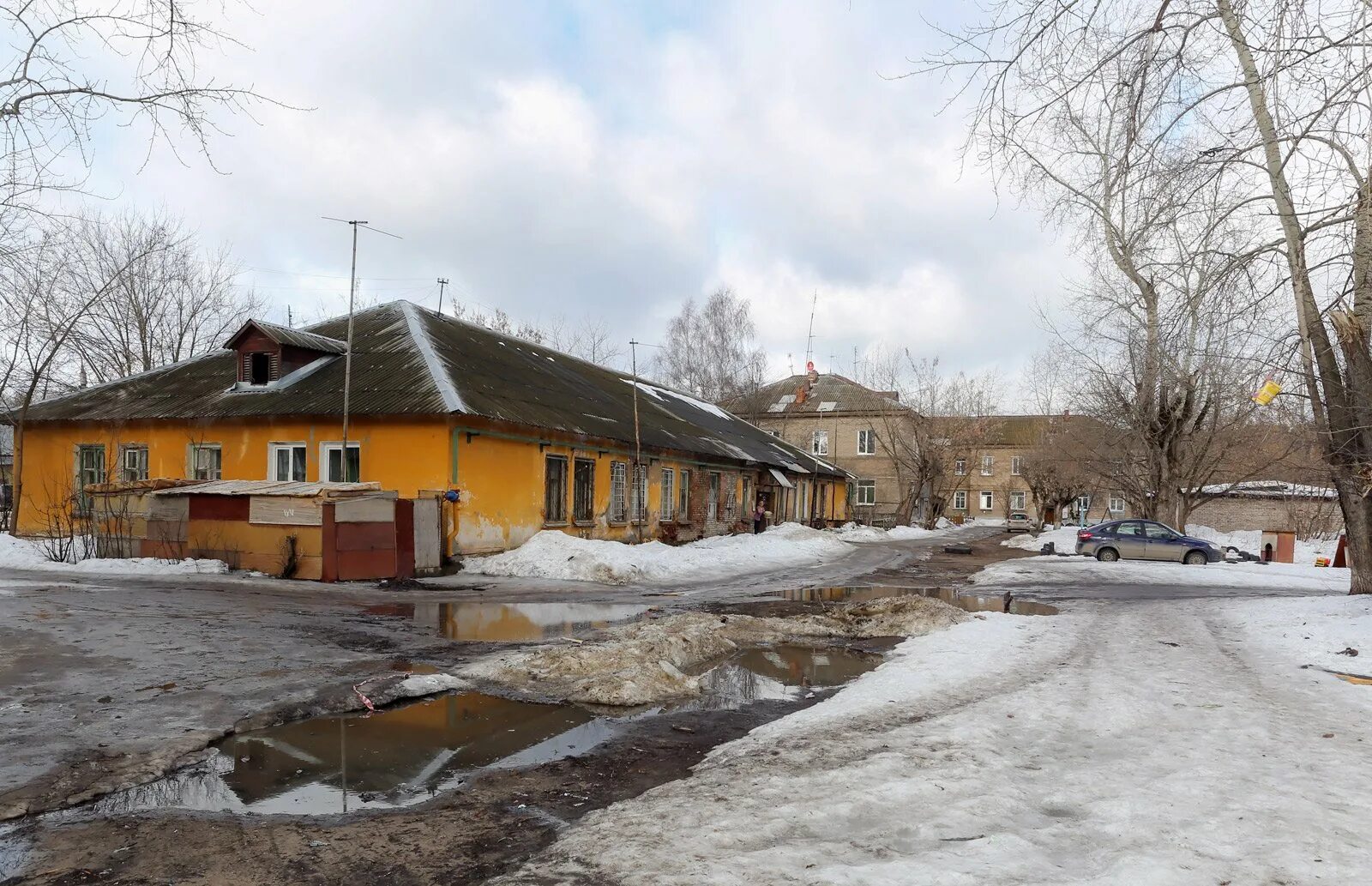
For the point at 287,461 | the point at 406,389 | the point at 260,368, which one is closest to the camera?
the point at 406,389

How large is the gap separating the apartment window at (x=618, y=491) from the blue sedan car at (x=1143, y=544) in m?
14.8

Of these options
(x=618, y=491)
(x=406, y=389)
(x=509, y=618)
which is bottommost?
(x=509, y=618)

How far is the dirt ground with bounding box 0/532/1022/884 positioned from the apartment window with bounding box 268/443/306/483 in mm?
7416

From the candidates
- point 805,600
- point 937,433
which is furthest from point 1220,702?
point 937,433

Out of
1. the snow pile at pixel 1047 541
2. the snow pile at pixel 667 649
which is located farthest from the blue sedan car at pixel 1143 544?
the snow pile at pixel 667 649

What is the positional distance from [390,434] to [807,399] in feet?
144

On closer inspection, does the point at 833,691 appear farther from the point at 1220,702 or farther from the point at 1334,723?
the point at 1334,723

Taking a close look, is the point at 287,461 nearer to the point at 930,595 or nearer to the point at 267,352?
the point at 267,352

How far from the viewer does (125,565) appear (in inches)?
622

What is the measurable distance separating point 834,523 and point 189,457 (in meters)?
29.8

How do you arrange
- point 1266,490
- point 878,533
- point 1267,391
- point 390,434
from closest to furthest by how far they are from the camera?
1. point 1267,391
2. point 390,434
3. point 878,533
4. point 1266,490

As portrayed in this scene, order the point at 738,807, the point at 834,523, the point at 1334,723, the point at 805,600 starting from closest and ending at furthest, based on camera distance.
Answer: the point at 738,807 → the point at 1334,723 → the point at 805,600 → the point at 834,523

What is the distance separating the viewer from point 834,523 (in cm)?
4281

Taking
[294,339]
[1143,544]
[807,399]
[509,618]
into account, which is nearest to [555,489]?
[294,339]
